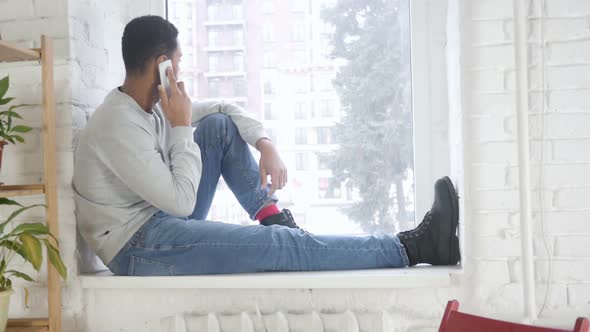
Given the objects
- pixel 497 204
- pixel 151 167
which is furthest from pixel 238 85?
pixel 497 204

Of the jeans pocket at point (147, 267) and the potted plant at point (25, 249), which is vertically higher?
the potted plant at point (25, 249)

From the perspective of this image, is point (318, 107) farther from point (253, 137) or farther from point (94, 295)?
point (94, 295)

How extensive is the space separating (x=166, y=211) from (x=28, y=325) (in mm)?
516

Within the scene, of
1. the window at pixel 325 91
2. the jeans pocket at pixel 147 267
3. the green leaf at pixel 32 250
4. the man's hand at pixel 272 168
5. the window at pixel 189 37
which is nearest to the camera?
the green leaf at pixel 32 250

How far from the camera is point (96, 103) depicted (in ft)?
6.87

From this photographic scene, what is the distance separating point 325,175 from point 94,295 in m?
0.89

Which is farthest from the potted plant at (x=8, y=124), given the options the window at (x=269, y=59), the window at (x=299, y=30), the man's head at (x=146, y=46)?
the window at (x=299, y=30)

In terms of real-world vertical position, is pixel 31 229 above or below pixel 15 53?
below

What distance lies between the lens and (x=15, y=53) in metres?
1.71

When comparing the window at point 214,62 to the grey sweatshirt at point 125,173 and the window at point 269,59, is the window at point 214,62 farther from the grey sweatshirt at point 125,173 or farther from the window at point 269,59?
the grey sweatshirt at point 125,173

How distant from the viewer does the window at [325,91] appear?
227 cm

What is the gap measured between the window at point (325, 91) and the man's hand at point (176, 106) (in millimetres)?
464

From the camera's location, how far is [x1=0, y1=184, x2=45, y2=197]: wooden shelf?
169 cm

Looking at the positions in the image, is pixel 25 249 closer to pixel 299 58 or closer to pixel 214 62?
pixel 214 62
